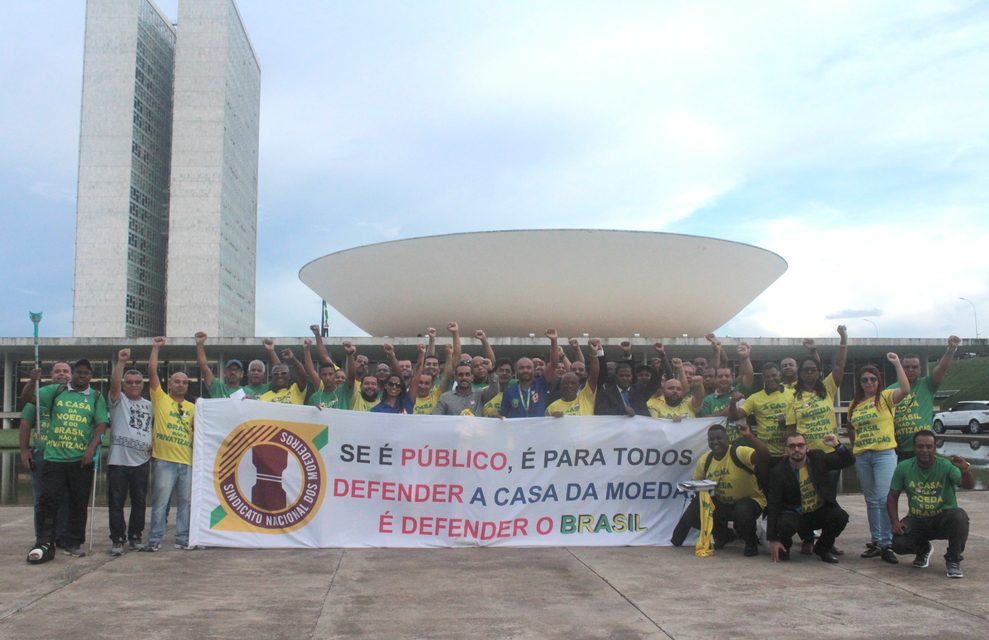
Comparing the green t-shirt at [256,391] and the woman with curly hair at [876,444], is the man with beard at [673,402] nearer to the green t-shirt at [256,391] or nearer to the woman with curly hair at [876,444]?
the woman with curly hair at [876,444]

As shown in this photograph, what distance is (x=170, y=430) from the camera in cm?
698

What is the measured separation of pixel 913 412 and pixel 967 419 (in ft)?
87.2

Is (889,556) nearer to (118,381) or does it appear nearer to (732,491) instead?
(732,491)

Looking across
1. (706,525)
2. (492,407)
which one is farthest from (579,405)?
(706,525)

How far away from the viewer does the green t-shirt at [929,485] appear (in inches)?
235

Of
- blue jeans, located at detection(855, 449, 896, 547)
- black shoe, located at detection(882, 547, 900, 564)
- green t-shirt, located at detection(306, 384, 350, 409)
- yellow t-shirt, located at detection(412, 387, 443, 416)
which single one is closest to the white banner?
yellow t-shirt, located at detection(412, 387, 443, 416)

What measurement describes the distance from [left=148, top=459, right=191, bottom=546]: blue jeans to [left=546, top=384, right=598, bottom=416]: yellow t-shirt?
128 inches

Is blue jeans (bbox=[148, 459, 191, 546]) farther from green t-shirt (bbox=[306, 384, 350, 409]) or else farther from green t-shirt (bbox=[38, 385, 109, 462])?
green t-shirt (bbox=[306, 384, 350, 409])

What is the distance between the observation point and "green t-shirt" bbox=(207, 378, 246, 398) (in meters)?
7.67

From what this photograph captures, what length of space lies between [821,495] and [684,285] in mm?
28588

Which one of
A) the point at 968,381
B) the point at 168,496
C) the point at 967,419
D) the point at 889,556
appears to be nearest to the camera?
the point at 889,556

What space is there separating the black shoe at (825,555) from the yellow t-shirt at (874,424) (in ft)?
2.76

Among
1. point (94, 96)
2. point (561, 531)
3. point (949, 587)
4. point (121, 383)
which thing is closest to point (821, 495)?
point (949, 587)

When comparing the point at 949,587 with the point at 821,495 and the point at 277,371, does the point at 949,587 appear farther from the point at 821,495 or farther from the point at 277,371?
the point at 277,371
